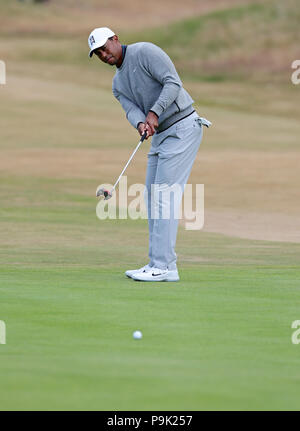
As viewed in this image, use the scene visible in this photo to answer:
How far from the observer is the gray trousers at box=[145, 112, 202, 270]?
932cm

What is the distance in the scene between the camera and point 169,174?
9320 mm

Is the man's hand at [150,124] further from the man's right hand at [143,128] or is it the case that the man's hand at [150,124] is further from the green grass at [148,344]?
the green grass at [148,344]

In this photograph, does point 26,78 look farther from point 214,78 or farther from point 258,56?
point 258,56

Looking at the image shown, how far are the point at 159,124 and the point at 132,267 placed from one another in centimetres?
182

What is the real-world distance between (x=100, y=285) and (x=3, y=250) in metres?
3.82

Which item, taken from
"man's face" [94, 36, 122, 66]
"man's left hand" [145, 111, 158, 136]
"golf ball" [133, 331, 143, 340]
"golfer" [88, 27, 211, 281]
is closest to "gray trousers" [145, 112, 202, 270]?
"golfer" [88, 27, 211, 281]

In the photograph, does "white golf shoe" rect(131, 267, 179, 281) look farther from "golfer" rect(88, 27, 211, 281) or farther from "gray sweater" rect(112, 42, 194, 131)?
"gray sweater" rect(112, 42, 194, 131)

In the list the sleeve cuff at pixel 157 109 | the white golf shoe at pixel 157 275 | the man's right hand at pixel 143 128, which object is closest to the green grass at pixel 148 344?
the white golf shoe at pixel 157 275

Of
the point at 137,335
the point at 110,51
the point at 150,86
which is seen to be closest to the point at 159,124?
the point at 150,86

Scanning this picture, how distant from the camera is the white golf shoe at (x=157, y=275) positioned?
9178 mm

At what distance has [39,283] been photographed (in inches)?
343

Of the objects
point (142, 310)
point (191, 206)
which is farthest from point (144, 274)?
point (191, 206)

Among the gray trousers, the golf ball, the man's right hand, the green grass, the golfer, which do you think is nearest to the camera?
the green grass

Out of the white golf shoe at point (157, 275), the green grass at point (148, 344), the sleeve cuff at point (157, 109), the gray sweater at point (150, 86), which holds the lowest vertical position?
the green grass at point (148, 344)
